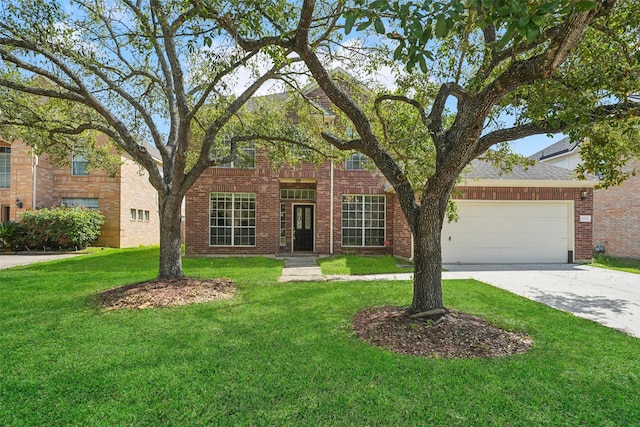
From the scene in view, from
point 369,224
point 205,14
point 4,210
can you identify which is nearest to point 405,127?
point 205,14

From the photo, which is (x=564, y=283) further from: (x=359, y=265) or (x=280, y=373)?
(x=280, y=373)

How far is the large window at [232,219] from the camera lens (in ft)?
48.2

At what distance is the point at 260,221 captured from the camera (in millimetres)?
14625

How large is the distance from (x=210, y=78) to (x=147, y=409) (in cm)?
680

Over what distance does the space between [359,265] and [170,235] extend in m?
5.97

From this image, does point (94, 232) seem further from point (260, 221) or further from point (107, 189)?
point (260, 221)

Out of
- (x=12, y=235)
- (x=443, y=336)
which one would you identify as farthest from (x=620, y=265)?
(x=12, y=235)

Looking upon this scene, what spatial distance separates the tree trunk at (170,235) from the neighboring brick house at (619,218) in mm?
15008

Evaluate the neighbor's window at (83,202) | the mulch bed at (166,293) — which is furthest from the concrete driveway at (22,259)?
the mulch bed at (166,293)

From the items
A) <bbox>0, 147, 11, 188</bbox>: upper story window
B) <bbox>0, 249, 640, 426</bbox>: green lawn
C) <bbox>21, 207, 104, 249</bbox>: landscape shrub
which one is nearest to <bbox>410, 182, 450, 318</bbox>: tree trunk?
<bbox>0, 249, 640, 426</bbox>: green lawn

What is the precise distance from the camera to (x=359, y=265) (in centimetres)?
1179

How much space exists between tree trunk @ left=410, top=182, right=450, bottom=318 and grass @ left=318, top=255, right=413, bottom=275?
16.6 ft

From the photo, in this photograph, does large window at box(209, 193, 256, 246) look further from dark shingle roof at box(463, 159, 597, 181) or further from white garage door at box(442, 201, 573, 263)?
dark shingle roof at box(463, 159, 597, 181)

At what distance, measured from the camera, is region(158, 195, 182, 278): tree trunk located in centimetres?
810
